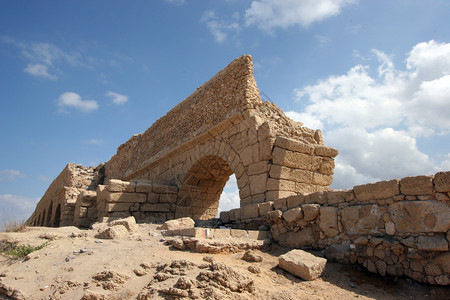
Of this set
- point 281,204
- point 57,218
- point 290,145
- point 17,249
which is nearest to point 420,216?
point 281,204

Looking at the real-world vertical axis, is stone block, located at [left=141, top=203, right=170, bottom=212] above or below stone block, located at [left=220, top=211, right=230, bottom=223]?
above

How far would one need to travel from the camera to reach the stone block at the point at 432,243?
3.55 metres

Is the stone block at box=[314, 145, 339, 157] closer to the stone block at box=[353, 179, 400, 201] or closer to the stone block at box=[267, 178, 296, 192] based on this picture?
the stone block at box=[267, 178, 296, 192]

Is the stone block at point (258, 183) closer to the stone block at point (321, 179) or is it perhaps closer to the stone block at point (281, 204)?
the stone block at point (281, 204)

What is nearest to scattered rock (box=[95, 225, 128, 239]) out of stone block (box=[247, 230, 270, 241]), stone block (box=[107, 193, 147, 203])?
stone block (box=[247, 230, 270, 241])

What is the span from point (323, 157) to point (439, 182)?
11.0ft

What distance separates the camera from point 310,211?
4777 mm

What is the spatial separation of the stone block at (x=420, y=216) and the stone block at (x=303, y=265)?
1.02m

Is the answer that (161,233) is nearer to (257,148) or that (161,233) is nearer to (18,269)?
(18,269)

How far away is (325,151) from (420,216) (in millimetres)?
3337

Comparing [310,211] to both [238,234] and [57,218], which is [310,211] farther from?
[57,218]

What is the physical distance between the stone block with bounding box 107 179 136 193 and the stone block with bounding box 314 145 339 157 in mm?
4631

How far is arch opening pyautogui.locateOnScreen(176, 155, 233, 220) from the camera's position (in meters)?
9.26

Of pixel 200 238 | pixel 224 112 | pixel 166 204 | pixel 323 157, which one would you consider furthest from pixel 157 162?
pixel 200 238
